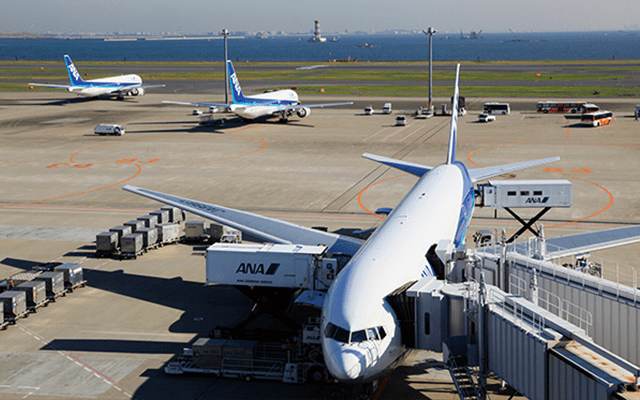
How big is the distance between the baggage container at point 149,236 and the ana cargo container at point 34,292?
27.7 ft

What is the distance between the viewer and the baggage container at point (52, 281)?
32.5 meters

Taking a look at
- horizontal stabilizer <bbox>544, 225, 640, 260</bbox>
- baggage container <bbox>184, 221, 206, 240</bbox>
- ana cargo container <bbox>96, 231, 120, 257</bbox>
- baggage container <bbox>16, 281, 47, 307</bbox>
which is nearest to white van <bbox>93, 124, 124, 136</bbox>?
baggage container <bbox>184, 221, 206, 240</bbox>

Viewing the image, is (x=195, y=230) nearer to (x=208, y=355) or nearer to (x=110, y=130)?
(x=208, y=355)

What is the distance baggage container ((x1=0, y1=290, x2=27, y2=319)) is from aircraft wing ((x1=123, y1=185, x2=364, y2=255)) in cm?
997

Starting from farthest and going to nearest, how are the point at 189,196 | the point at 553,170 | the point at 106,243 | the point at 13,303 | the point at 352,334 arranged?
the point at 553,170, the point at 189,196, the point at 106,243, the point at 13,303, the point at 352,334

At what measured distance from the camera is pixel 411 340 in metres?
21.2

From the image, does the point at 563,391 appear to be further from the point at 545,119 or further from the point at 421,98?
the point at 421,98

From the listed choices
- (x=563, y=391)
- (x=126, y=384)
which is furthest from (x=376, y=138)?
(x=563, y=391)

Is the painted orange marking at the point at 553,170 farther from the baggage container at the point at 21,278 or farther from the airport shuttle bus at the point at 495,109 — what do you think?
the baggage container at the point at 21,278

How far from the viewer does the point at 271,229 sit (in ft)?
116

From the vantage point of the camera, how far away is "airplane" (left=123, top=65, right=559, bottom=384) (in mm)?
19062

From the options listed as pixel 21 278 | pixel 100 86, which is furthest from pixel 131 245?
pixel 100 86

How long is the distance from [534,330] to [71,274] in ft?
79.1

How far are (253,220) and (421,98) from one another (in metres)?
95.9
